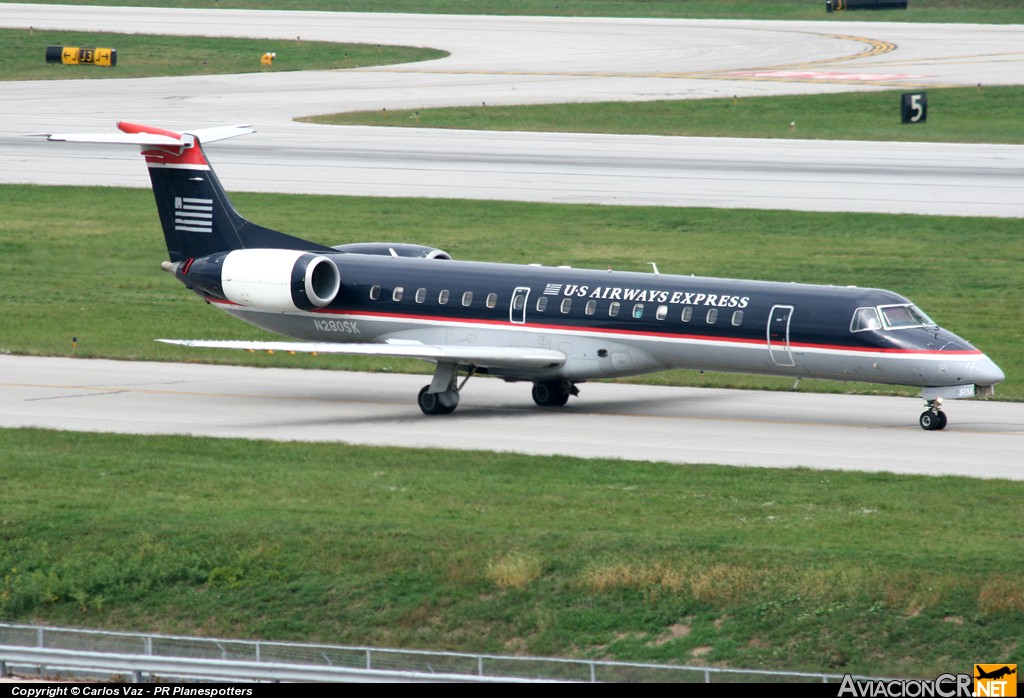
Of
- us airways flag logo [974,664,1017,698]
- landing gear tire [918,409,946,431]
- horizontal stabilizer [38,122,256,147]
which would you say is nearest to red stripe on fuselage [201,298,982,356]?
landing gear tire [918,409,946,431]

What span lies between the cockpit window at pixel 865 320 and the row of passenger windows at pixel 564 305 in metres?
2.10

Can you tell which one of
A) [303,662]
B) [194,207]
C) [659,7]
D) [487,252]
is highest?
[659,7]

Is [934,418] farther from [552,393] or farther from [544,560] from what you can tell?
[544,560]

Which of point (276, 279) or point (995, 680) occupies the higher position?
point (276, 279)

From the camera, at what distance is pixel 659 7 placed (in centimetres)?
12575

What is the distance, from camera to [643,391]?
36.1 metres

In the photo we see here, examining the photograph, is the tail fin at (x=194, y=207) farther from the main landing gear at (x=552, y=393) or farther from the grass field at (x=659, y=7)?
the grass field at (x=659, y=7)

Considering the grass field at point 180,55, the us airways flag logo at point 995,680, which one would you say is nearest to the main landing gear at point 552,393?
the us airways flag logo at point 995,680

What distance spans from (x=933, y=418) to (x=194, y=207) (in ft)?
53.5

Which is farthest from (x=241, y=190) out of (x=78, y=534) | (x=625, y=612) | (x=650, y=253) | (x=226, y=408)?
(x=625, y=612)

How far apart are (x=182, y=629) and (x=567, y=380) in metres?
12.8

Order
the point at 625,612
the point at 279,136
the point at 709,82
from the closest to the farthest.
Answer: the point at 625,612 → the point at 279,136 → the point at 709,82

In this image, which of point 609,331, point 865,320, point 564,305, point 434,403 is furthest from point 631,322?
point 865,320

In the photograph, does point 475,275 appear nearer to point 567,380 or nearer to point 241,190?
point 567,380
